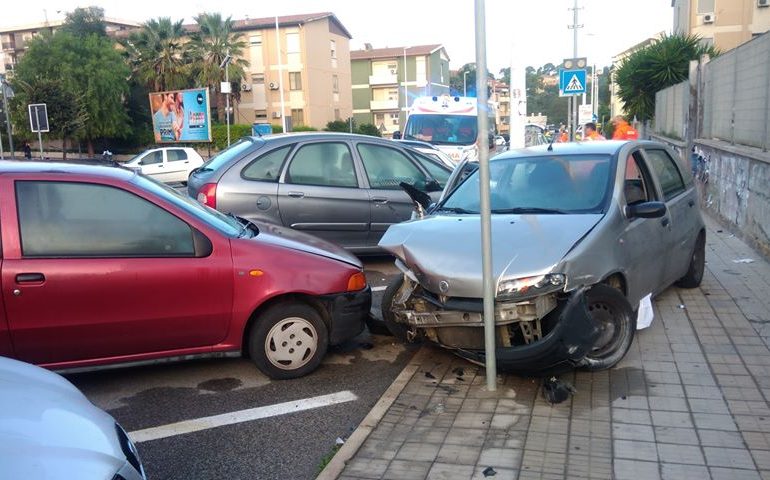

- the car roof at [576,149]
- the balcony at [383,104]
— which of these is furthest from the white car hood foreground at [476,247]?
the balcony at [383,104]

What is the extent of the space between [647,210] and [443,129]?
40.9 ft

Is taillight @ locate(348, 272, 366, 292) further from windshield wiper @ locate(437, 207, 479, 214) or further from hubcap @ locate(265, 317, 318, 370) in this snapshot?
windshield wiper @ locate(437, 207, 479, 214)

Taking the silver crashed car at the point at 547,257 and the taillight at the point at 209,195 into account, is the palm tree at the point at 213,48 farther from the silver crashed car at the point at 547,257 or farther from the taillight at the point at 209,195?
the silver crashed car at the point at 547,257

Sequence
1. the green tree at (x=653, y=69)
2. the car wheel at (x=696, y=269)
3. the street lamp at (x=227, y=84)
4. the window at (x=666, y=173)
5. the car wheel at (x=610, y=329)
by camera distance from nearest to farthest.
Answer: the car wheel at (x=610, y=329), the window at (x=666, y=173), the car wheel at (x=696, y=269), the green tree at (x=653, y=69), the street lamp at (x=227, y=84)

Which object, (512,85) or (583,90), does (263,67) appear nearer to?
(583,90)

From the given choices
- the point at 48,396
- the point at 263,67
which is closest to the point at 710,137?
the point at 48,396

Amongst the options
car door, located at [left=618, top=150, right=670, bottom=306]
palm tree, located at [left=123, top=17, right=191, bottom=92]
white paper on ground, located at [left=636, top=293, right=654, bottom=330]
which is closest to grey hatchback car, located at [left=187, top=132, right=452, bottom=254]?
car door, located at [left=618, top=150, right=670, bottom=306]

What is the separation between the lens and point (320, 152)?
28.4 feet

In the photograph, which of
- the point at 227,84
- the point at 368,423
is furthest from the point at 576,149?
the point at 227,84

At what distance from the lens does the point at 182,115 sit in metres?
44.4

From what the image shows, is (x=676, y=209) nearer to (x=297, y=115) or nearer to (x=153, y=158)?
(x=153, y=158)

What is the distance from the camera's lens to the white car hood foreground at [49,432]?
7.59 ft

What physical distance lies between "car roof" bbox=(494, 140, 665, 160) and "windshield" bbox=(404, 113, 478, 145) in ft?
35.0

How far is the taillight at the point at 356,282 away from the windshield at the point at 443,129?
12084 mm
